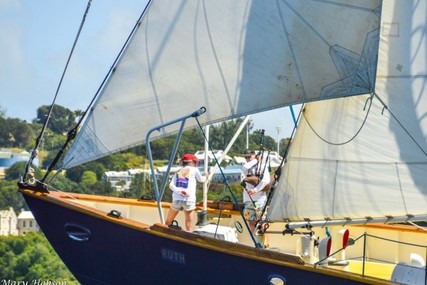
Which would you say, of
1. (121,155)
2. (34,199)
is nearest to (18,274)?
(121,155)

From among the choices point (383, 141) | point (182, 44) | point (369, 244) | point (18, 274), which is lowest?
point (18, 274)

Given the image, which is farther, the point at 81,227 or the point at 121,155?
the point at 121,155

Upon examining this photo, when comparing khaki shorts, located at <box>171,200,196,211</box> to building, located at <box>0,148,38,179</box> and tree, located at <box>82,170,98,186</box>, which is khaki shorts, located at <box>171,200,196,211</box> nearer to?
tree, located at <box>82,170,98,186</box>

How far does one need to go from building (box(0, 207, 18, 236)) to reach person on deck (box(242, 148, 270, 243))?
89099mm

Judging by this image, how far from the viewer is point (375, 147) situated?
19547 mm

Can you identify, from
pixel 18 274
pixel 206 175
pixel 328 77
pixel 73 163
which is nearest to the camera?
pixel 328 77

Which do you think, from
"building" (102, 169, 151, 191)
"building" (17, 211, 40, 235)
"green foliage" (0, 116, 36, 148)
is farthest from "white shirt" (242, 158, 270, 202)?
"green foliage" (0, 116, 36, 148)

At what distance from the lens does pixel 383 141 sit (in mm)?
19500

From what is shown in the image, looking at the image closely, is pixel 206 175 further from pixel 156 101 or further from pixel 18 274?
pixel 18 274

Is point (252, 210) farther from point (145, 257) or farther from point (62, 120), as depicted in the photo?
point (62, 120)

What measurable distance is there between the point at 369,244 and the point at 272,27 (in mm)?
5252

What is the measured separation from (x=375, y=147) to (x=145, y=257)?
12.8ft

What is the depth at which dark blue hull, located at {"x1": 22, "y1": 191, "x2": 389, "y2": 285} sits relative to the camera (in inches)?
753

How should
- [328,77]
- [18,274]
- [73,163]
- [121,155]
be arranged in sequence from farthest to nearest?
1. [121,155]
2. [18,274]
3. [73,163]
4. [328,77]
